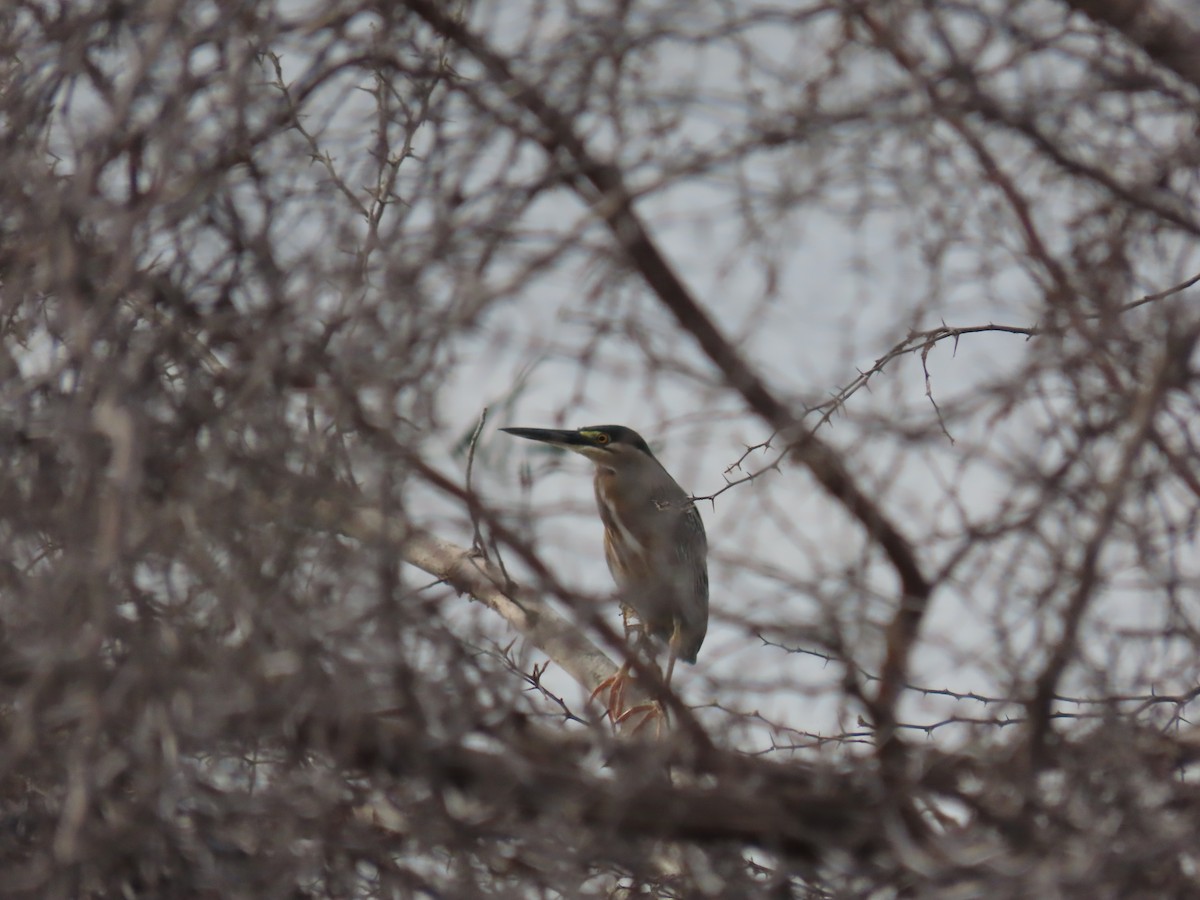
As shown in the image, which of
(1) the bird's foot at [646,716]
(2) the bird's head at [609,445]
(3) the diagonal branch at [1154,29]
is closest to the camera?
(3) the diagonal branch at [1154,29]

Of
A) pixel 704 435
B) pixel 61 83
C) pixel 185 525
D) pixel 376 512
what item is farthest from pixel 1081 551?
pixel 61 83

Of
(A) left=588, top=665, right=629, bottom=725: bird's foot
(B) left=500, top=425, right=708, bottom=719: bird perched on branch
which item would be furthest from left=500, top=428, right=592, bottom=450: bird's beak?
(A) left=588, top=665, right=629, bottom=725: bird's foot

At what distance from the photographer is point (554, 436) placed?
18.1 feet

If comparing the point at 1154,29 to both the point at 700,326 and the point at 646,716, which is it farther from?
the point at 646,716

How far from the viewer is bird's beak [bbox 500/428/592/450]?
5.28 metres

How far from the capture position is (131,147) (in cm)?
233

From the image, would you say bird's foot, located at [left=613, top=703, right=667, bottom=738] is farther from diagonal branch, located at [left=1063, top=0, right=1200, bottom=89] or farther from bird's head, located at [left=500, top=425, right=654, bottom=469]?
bird's head, located at [left=500, top=425, right=654, bottom=469]

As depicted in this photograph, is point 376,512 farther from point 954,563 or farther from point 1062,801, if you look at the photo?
A: point 1062,801

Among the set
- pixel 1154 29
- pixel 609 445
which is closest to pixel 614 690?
pixel 1154 29

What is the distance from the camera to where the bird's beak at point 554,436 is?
5.28 metres

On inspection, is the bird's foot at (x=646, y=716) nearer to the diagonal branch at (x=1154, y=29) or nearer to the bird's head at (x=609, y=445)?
the diagonal branch at (x=1154, y=29)

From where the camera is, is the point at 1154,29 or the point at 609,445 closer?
the point at 1154,29

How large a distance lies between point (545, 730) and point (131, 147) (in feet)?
3.75

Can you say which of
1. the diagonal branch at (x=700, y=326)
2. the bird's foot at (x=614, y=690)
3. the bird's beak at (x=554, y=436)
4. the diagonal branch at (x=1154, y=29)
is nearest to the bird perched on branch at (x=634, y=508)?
the bird's beak at (x=554, y=436)
